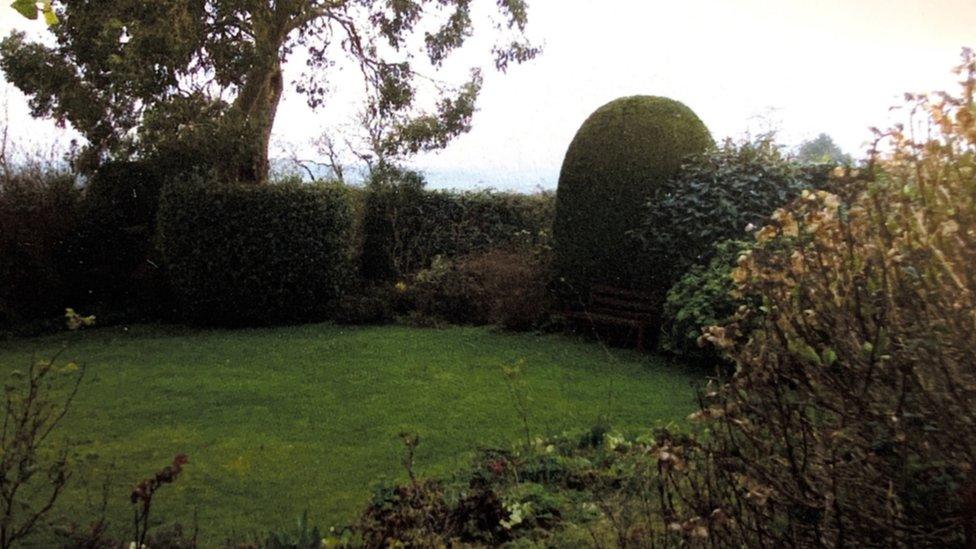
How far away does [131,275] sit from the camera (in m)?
14.1

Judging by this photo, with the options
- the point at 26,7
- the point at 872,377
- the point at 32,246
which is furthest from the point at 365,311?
the point at 872,377

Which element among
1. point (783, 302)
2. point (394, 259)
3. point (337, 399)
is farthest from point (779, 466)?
point (394, 259)

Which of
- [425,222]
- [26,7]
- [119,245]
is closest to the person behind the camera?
[26,7]

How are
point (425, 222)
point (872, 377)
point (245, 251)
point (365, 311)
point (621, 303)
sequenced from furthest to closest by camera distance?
1. point (425, 222)
2. point (365, 311)
3. point (245, 251)
4. point (621, 303)
5. point (872, 377)

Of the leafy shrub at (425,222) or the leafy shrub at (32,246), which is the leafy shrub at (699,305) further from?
the leafy shrub at (32,246)

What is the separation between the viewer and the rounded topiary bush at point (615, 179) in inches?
435

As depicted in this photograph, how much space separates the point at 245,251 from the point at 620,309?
5.29 metres

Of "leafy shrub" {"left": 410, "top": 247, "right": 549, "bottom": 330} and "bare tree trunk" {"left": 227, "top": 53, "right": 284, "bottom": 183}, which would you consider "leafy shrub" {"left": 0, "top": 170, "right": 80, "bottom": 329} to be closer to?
"bare tree trunk" {"left": 227, "top": 53, "right": 284, "bottom": 183}

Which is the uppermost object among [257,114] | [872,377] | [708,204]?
[257,114]

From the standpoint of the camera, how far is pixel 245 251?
12.6 meters

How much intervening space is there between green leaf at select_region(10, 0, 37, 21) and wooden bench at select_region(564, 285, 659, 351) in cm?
719

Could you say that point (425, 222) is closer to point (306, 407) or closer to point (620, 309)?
point (620, 309)

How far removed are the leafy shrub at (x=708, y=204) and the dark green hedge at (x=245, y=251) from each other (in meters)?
4.83

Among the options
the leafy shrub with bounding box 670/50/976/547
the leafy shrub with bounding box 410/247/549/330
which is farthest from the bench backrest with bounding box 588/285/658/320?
the leafy shrub with bounding box 670/50/976/547
